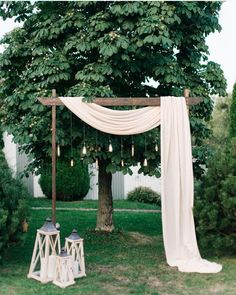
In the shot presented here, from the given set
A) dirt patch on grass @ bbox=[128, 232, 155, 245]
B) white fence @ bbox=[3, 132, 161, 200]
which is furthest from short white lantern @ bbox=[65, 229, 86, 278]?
white fence @ bbox=[3, 132, 161, 200]

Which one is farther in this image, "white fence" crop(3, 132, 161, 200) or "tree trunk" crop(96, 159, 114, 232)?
"white fence" crop(3, 132, 161, 200)

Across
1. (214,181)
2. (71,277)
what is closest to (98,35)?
(214,181)

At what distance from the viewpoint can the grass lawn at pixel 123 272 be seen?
197 inches

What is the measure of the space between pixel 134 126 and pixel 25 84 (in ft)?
6.40

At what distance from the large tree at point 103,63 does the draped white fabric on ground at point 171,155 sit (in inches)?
12.1

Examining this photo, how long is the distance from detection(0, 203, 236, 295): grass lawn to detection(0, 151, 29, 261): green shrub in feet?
1.11

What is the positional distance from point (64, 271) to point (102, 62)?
301cm

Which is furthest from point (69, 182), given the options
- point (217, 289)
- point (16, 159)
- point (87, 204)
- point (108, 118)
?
point (217, 289)

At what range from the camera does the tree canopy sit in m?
6.53

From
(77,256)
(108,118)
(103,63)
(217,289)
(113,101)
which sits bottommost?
(217,289)

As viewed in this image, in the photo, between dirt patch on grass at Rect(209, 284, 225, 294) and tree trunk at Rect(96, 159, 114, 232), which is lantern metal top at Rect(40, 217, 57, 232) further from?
Answer: tree trunk at Rect(96, 159, 114, 232)

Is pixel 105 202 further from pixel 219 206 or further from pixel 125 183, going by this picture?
pixel 125 183

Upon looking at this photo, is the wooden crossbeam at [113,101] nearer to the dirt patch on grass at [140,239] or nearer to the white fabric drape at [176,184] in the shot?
the white fabric drape at [176,184]

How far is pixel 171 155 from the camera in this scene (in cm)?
616
